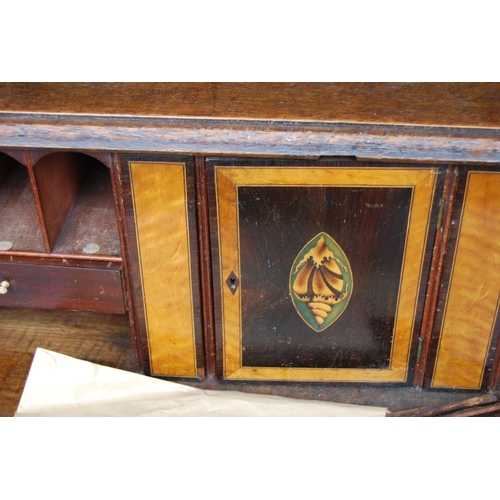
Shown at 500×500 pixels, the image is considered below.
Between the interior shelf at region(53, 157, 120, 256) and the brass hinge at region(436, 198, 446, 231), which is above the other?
the brass hinge at region(436, 198, 446, 231)

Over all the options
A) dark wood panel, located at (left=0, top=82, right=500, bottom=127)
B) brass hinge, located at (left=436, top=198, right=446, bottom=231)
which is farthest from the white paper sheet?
dark wood panel, located at (left=0, top=82, right=500, bottom=127)

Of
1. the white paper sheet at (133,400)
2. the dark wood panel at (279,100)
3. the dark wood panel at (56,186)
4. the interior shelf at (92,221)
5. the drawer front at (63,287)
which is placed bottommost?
the white paper sheet at (133,400)

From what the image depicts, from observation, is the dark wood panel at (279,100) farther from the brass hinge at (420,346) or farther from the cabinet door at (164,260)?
the brass hinge at (420,346)

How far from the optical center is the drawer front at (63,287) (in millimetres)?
1604

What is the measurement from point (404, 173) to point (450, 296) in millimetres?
306

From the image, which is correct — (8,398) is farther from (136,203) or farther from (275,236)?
(275,236)

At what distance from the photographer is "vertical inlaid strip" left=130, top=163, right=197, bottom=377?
143 cm

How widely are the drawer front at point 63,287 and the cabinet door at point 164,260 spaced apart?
72mm

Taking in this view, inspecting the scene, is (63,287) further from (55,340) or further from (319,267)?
(319,267)

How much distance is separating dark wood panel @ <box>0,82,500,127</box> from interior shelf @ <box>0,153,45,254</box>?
32 cm

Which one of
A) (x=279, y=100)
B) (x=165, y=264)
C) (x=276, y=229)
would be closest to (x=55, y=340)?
(x=165, y=264)

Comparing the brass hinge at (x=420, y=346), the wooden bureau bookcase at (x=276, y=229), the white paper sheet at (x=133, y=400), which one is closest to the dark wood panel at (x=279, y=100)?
the wooden bureau bookcase at (x=276, y=229)

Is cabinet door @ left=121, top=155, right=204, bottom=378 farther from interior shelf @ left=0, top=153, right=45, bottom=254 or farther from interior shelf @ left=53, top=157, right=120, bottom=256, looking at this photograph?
interior shelf @ left=0, top=153, right=45, bottom=254

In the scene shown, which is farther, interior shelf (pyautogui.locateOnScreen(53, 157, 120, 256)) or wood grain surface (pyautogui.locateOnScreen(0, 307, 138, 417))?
wood grain surface (pyautogui.locateOnScreen(0, 307, 138, 417))
